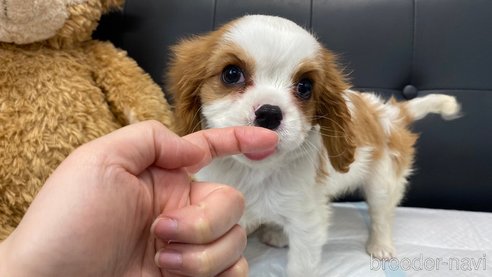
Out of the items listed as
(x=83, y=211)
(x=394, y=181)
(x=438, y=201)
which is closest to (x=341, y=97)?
(x=394, y=181)

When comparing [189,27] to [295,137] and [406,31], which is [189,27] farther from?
[295,137]

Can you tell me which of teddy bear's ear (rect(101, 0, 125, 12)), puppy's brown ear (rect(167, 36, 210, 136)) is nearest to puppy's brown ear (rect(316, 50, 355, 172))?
puppy's brown ear (rect(167, 36, 210, 136))

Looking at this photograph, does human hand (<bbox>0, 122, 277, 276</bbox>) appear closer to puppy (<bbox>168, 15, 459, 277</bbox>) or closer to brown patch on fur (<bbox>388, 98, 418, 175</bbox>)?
puppy (<bbox>168, 15, 459, 277</bbox>)

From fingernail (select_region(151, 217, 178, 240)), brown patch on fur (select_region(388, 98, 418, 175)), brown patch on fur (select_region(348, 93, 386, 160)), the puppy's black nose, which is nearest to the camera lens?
fingernail (select_region(151, 217, 178, 240))

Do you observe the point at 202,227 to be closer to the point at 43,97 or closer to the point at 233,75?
the point at 233,75

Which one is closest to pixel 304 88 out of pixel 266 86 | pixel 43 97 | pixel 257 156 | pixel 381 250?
pixel 266 86

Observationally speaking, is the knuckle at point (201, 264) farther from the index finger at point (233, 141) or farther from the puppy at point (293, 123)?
the puppy at point (293, 123)
